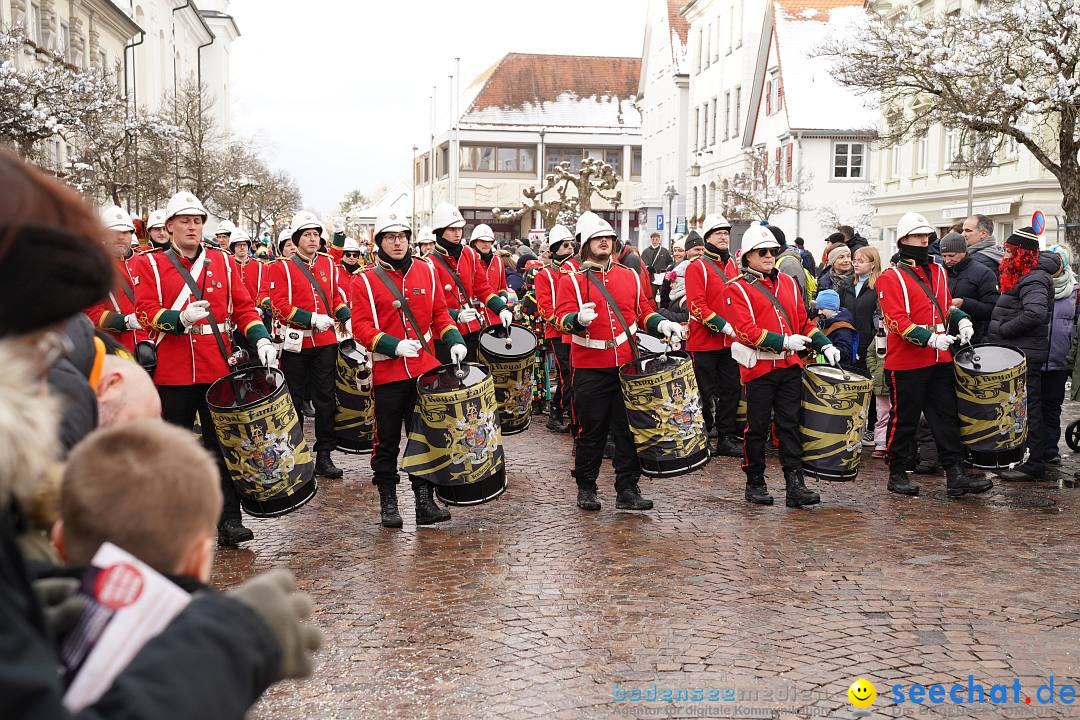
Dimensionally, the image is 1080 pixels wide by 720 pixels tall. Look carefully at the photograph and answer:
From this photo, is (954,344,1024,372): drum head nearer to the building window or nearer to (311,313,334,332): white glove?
(311,313,334,332): white glove

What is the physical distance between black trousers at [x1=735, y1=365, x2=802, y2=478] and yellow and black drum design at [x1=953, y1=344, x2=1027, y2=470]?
1231 millimetres

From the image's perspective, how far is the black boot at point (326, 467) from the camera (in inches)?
384

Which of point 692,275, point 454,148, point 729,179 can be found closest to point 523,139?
point 454,148

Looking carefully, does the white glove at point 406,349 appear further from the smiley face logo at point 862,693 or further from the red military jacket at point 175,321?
the smiley face logo at point 862,693

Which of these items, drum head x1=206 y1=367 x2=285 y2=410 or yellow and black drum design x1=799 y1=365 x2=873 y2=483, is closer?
drum head x1=206 y1=367 x2=285 y2=410

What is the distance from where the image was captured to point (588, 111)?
248 ft

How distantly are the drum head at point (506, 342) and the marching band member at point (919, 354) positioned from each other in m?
2.82

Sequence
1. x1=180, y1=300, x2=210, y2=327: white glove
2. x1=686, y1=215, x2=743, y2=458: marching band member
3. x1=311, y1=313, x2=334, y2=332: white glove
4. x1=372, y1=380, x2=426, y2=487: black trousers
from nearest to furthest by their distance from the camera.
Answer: x1=180, y1=300, x2=210, y2=327: white glove < x1=372, y1=380, x2=426, y2=487: black trousers < x1=311, y1=313, x2=334, y2=332: white glove < x1=686, y1=215, x2=743, y2=458: marching band member

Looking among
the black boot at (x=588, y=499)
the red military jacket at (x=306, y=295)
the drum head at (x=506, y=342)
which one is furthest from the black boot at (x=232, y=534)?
the red military jacket at (x=306, y=295)

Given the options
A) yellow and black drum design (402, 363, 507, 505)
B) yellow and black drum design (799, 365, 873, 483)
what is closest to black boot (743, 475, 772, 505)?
yellow and black drum design (799, 365, 873, 483)

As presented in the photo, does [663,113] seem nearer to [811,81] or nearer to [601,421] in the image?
[811,81]

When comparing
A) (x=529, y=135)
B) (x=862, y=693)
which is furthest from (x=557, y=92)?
(x=862, y=693)

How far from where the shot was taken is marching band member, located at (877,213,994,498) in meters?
8.70

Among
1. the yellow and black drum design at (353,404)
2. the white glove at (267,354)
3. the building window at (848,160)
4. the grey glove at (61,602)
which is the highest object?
the building window at (848,160)
